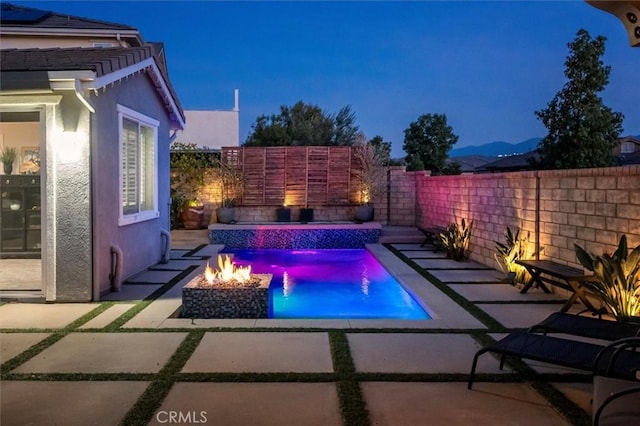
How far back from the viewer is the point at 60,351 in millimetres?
5004

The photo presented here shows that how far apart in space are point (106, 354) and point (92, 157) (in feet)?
10.5

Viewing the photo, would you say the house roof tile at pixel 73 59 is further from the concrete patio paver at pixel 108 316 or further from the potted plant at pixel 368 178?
the potted plant at pixel 368 178

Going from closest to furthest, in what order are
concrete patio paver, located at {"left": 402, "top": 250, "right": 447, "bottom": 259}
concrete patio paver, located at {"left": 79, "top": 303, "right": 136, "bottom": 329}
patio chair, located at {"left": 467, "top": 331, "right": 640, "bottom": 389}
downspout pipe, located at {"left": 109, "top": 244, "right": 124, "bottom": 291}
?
1. patio chair, located at {"left": 467, "top": 331, "right": 640, "bottom": 389}
2. concrete patio paver, located at {"left": 79, "top": 303, "right": 136, "bottom": 329}
3. downspout pipe, located at {"left": 109, "top": 244, "right": 124, "bottom": 291}
4. concrete patio paver, located at {"left": 402, "top": 250, "right": 447, "bottom": 259}

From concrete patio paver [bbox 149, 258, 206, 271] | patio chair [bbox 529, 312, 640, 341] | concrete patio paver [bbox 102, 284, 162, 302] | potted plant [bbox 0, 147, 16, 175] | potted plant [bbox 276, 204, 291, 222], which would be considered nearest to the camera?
patio chair [bbox 529, 312, 640, 341]

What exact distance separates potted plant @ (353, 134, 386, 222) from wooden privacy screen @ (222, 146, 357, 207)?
379mm

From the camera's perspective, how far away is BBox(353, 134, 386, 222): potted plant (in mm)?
17938

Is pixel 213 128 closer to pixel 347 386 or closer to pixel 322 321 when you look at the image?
pixel 322 321

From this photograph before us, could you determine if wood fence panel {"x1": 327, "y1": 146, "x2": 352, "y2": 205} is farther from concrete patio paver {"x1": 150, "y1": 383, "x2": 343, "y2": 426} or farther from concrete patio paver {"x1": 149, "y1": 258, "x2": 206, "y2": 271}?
concrete patio paver {"x1": 150, "y1": 383, "x2": 343, "y2": 426}

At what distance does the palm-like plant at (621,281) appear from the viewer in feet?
18.7

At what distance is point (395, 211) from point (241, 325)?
12.7 meters

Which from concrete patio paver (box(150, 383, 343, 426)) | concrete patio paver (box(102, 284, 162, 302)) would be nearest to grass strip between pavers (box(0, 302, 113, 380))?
concrete patio paver (box(102, 284, 162, 302))

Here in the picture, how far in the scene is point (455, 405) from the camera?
379cm

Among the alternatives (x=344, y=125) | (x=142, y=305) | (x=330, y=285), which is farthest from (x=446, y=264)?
(x=344, y=125)

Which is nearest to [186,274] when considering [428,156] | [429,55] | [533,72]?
[428,156]
